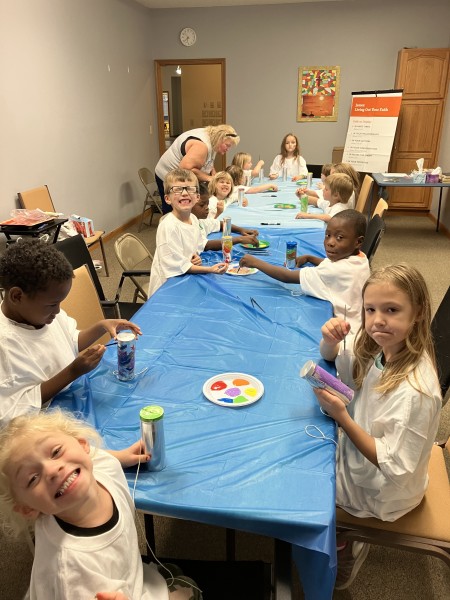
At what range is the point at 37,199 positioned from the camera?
4.23 m

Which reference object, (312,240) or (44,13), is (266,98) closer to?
(44,13)

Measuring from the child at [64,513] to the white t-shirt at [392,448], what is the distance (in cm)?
68

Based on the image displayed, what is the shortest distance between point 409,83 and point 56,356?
7051mm

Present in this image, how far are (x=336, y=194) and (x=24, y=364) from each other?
2879mm

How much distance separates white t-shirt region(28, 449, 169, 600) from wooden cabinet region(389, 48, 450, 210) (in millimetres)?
Result: 7162

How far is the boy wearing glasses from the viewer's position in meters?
2.55

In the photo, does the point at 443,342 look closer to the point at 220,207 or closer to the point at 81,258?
the point at 81,258

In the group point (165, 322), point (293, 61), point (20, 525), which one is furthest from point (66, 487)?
point (293, 61)

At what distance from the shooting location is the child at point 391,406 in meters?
1.17

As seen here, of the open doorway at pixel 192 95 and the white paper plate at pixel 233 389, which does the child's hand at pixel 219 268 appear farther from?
the open doorway at pixel 192 95

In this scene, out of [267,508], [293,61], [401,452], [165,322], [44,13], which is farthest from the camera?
[293,61]

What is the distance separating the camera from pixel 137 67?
6.82m

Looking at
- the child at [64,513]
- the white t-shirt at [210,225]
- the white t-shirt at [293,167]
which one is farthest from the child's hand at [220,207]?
the child at [64,513]

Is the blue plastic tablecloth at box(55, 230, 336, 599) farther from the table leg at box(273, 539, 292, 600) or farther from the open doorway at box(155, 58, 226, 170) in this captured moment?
the open doorway at box(155, 58, 226, 170)
